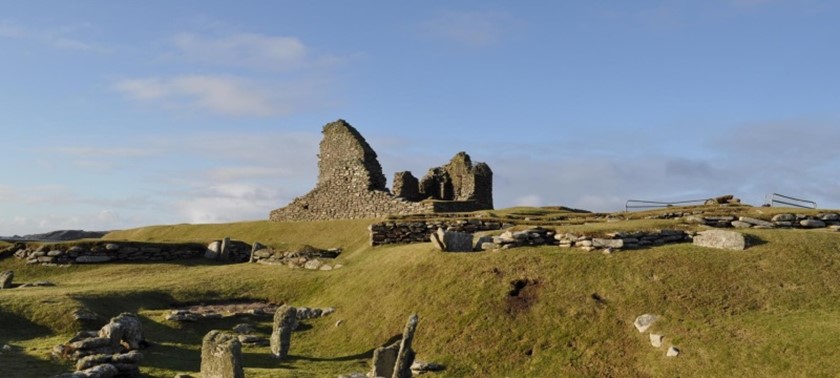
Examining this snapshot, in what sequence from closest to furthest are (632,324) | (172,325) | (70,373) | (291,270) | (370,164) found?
(70,373), (632,324), (172,325), (291,270), (370,164)

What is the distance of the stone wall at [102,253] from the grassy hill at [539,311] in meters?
8.86

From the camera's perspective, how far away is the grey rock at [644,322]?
71.2 ft

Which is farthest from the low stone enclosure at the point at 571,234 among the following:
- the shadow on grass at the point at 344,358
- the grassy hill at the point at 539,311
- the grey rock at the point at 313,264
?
the shadow on grass at the point at 344,358

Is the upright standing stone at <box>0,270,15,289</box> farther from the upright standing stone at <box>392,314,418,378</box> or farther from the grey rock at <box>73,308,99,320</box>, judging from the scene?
the upright standing stone at <box>392,314,418,378</box>

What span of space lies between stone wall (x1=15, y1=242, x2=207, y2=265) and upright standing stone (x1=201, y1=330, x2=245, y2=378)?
25.4 metres

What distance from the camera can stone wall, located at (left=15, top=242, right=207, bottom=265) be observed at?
39.6m

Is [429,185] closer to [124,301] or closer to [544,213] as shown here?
[544,213]

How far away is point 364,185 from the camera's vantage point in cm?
5491

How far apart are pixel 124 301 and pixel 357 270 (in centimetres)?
1044

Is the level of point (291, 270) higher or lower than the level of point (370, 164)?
lower

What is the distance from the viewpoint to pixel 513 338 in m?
22.2

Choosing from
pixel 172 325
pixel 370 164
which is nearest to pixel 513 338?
pixel 172 325

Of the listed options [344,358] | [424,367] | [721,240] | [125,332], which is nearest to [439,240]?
[344,358]

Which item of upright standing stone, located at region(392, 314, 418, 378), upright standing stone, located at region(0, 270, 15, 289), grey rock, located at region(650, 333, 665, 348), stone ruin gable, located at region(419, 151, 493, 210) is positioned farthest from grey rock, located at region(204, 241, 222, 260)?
grey rock, located at region(650, 333, 665, 348)
